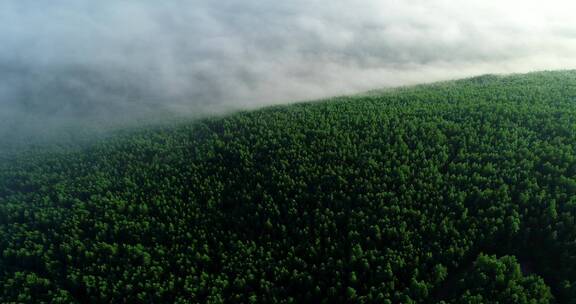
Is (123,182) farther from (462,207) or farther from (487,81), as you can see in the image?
(487,81)

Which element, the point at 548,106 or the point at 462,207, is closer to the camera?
the point at 462,207

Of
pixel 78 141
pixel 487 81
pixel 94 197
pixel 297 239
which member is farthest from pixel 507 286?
pixel 78 141

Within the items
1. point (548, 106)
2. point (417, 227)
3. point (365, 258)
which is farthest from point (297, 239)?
point (548, 106)

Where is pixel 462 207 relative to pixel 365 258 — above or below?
above

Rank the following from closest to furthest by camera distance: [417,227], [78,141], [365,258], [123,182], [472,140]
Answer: [365,258], [417,227], [472,140], [123,182], [78,141]

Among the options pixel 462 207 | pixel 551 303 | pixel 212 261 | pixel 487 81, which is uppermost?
pixel 487 81

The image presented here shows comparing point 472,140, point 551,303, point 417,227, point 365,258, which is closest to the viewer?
point 551,303
